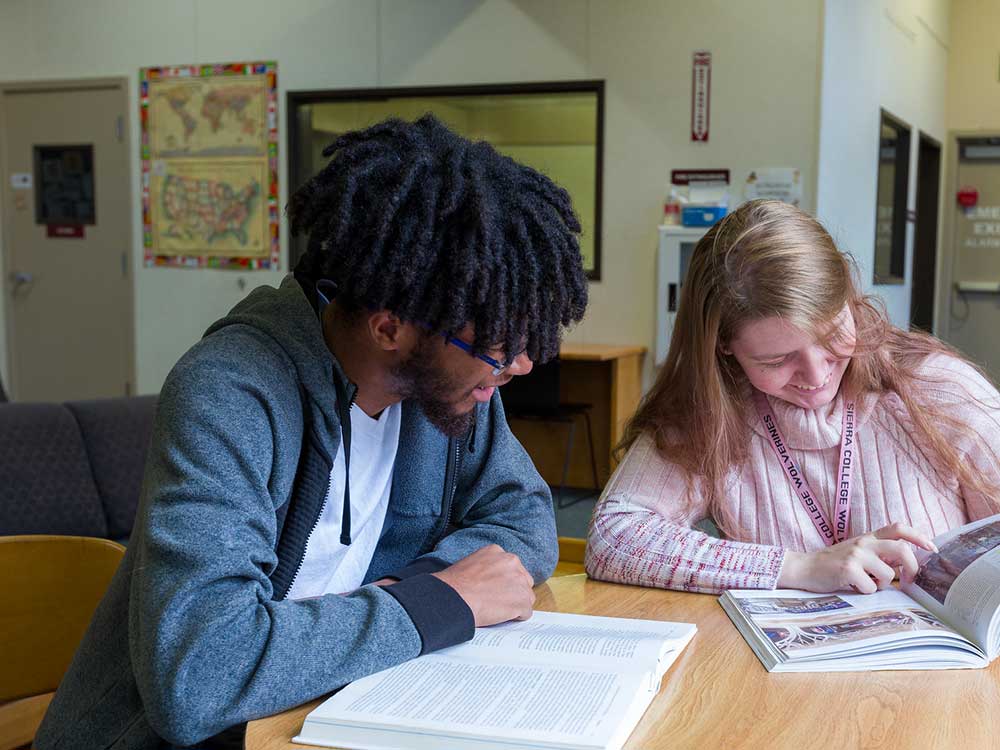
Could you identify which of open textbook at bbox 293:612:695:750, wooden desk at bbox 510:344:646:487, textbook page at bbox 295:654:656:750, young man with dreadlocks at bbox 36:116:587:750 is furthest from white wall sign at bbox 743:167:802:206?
textbook page at bbox 295:654:656:750

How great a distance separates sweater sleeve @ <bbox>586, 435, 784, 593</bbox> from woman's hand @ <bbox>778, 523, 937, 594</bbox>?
0.04 m

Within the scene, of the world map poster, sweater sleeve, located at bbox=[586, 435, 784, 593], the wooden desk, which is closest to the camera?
sweater sleeve, located at bbox=[586, 435, 784, 593]

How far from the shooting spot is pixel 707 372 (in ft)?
5.10

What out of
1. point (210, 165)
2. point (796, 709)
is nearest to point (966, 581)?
point (796, 709)

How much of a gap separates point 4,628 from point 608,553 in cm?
82

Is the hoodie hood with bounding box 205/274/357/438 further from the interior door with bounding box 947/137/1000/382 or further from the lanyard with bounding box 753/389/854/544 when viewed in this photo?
the interior door with bounding box 947/137/1000/382

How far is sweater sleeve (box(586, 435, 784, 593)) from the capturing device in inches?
55.4

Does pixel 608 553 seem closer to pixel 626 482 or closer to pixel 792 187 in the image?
pixel 626 482

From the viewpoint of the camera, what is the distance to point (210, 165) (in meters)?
6.23

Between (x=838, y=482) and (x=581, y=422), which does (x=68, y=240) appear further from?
(x=838, y=482)

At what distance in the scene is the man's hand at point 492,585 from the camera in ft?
Answer: 3.81

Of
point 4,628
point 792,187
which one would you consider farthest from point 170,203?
point 4,628

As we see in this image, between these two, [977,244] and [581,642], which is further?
[977,244]

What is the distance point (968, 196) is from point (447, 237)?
8.05m
